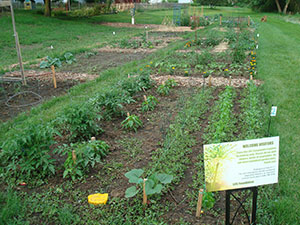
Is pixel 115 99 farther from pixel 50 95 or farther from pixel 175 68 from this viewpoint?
pixel 175 68

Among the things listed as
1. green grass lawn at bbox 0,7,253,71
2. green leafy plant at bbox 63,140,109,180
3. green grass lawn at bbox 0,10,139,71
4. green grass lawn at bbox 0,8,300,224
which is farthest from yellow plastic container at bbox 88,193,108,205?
green grass lawn at bbox 0,10,139,71

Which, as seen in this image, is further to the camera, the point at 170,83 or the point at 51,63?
the point at 51,63

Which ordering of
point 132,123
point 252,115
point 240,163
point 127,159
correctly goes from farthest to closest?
1. point 252,115
2. point 132,123
3. point 127,159
4. point 240,163

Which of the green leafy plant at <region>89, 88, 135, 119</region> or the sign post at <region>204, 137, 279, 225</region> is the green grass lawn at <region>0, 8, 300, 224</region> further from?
the green leafy plant at <region>89, 88, 135, 119</region>

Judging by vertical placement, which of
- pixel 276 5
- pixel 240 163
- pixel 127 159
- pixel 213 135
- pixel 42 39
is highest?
pixel 276 5

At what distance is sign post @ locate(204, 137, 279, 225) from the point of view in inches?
85.6

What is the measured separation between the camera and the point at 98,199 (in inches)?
117

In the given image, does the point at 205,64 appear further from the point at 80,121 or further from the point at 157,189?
the point at 157,189

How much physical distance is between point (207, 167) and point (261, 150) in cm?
43

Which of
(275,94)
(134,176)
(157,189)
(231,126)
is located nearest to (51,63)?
(231,126)

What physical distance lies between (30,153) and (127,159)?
3.98ft

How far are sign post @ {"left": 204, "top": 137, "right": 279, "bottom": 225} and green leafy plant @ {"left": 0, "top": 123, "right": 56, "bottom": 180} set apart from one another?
2.04m

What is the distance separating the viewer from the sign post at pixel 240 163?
2.17 metres

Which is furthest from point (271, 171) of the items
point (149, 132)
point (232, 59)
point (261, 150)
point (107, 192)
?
point (232, 59)
